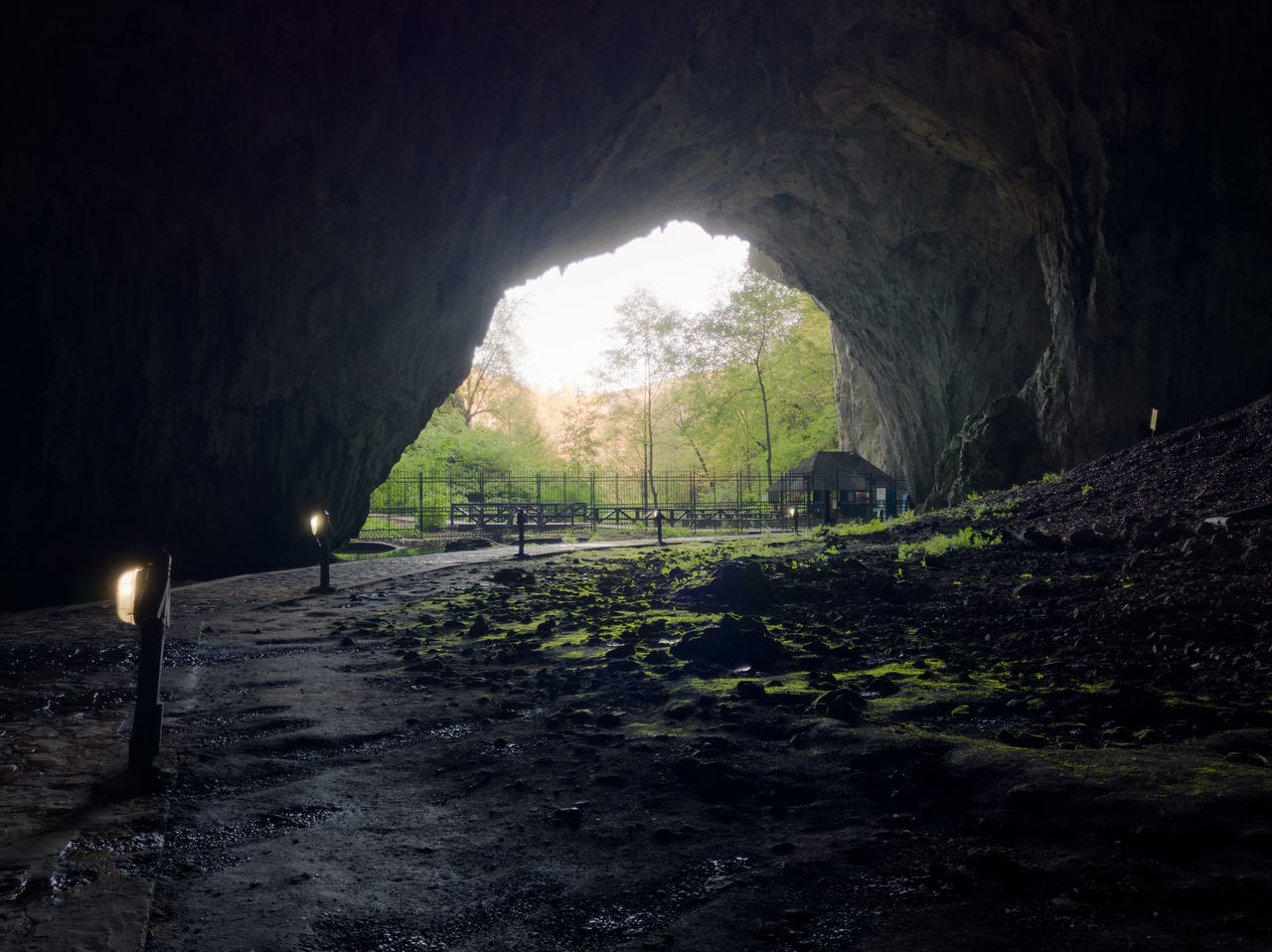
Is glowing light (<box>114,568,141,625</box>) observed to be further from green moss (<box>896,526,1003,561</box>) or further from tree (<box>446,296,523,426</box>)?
tree (<box>446,296,523,426</box>)

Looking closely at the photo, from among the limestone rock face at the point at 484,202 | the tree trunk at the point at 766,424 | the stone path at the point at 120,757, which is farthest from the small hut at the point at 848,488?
the stone path at the point at 120,757

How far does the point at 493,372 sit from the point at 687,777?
41.5 m

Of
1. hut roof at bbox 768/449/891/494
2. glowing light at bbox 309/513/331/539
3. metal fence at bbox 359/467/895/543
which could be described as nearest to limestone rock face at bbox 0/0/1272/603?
glowing light at bbox 309/513/331/539

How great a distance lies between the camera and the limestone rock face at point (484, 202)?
29.8 ft

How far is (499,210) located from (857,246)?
1237cm

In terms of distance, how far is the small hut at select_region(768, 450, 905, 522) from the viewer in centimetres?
2775

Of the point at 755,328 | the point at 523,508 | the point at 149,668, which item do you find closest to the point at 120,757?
the point at 149,668

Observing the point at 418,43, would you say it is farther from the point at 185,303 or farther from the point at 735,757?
the point at 735,757

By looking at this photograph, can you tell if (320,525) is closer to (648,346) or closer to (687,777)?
(687,777)

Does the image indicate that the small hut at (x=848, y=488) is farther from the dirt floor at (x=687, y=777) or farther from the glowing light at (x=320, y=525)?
the dirt floor at (x=687, y=777)

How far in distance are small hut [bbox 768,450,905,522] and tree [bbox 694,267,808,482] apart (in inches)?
406

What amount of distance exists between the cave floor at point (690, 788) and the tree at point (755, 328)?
34052 mm

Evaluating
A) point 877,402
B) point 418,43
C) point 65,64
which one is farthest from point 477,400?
point 65,64

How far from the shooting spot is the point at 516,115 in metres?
14.1
